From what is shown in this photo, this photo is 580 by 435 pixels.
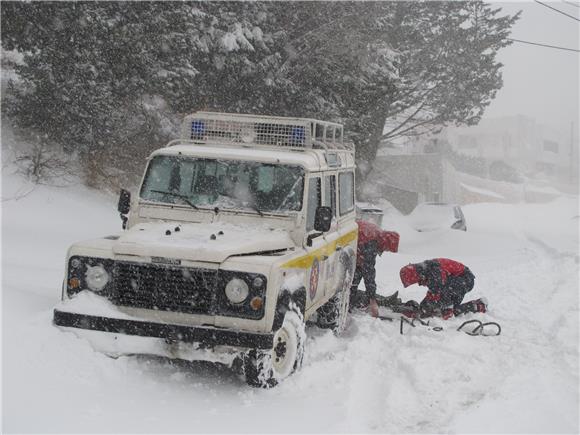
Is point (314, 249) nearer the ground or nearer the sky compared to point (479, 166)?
nearer the sky

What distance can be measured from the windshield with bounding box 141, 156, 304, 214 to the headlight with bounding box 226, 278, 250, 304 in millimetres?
1262

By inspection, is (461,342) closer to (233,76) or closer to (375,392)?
(375,392)

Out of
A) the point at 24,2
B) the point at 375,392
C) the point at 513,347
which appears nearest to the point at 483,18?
the point at 24,2

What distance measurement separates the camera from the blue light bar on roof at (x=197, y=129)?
7.85m

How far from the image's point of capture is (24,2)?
45.2 feet

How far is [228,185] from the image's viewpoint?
22.4 feet

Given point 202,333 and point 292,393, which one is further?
point 292,393

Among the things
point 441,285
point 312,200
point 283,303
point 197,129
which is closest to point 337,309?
point 441,285

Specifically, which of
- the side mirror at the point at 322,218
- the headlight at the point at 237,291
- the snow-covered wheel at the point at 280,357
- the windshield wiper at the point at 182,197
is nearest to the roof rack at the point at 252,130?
the windshield wiper at the point at 182,197

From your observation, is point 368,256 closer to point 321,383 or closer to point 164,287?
point 321,383

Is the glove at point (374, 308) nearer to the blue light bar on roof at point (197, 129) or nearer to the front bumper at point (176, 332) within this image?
the blue light bar on roof at point (197, 129)

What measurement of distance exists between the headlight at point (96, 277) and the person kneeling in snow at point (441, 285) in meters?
4.32

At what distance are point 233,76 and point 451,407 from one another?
12.7 m

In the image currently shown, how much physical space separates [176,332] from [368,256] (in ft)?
14.9
